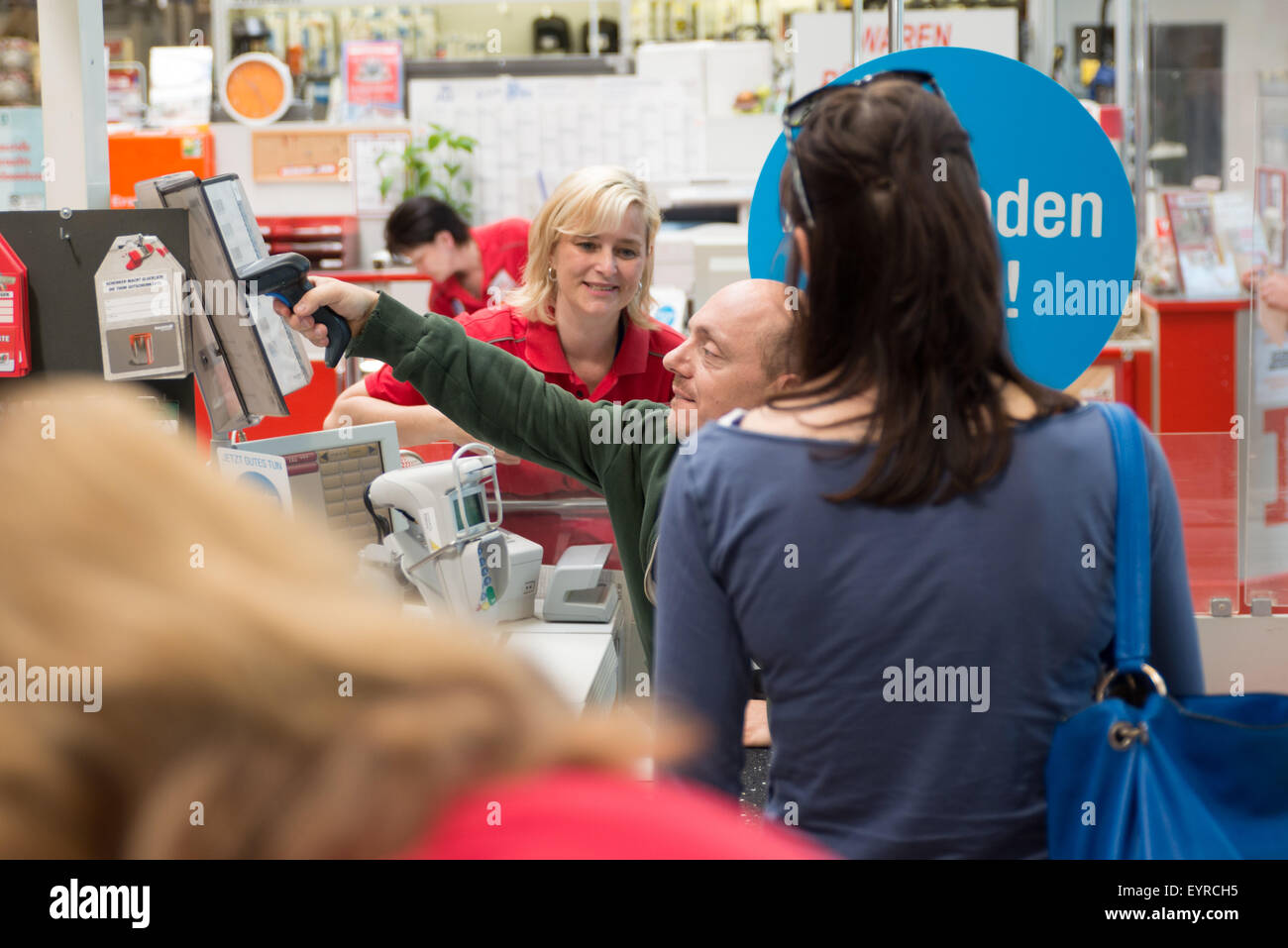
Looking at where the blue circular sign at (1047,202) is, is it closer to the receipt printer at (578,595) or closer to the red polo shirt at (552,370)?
the receipt printer at (578,595)

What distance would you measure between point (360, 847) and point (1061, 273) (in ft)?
6.26

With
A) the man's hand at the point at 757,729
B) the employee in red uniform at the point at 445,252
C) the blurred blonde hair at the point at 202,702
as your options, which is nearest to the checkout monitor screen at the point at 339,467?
the man's hand at the point at 757,729

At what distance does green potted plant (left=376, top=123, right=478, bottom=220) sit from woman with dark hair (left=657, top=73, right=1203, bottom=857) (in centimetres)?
683

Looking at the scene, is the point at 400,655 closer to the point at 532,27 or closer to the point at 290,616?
the point at 290,616

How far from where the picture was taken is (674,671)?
1162 mm

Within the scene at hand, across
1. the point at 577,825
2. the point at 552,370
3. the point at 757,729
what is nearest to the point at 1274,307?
the point at 552,370

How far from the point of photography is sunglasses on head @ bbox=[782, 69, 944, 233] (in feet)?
3.77

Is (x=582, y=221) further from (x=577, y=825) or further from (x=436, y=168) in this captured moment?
(x=436, y=168)

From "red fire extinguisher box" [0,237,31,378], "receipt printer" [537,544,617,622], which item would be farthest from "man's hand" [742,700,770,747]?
"red fire extinguisher box" [0,237,31,378]

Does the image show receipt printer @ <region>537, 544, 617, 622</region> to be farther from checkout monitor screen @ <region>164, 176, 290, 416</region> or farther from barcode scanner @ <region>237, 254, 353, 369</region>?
barcode scanner @ <region>237, 254, 353, 369</region>

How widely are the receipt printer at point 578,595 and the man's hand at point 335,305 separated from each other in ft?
3.08

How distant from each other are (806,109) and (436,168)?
6960 millimetres

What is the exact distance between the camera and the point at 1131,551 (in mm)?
1092

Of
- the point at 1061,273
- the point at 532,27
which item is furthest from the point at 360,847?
the point at 532,27
